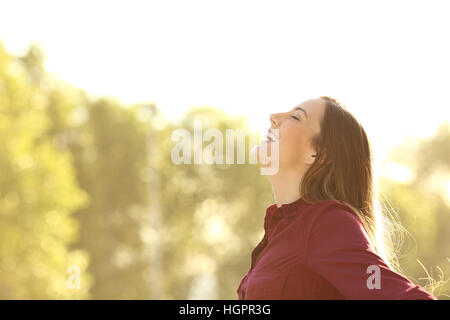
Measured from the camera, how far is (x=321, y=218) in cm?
254

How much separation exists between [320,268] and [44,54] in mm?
24790

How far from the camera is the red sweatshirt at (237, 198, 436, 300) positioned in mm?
2295

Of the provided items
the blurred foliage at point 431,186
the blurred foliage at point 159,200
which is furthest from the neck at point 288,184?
the blurred foliage at point 431,186

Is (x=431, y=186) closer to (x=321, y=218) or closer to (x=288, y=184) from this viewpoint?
(x=288, y=184)

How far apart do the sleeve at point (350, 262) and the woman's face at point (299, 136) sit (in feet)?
1.26

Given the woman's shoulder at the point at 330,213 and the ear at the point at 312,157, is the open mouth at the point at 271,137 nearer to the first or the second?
the ear at the point at 312,157

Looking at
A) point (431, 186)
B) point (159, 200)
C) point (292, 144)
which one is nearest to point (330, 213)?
point (292, 144)

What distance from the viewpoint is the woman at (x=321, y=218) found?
2365 mm

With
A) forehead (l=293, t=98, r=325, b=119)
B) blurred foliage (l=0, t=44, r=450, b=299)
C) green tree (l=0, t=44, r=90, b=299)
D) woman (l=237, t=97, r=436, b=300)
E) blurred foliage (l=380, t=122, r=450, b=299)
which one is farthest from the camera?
blurred foliage (l=380, t=122, r=450, b=299)

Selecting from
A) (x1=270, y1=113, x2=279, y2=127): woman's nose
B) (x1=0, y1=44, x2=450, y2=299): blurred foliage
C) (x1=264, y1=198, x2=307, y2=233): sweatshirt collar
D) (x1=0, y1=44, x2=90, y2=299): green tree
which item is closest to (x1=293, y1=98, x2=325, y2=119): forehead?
(x1=270, y1=113, x2=279, y2=127): woman's nose

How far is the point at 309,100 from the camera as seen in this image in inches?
117

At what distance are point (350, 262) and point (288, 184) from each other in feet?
2.02

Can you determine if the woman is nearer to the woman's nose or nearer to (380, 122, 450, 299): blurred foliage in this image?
the woman's nose

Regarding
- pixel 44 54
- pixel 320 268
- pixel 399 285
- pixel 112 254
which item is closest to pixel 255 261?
pixel 320 268
